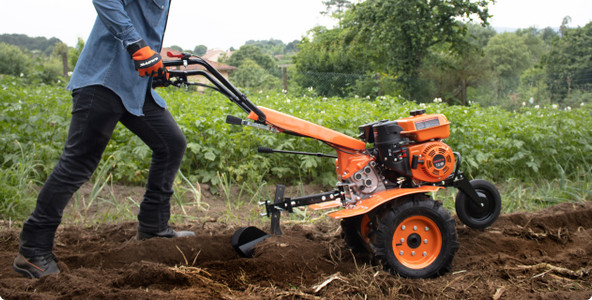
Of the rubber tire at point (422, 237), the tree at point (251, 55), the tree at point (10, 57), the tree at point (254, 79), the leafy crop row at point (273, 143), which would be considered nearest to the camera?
the rubber tire at point (422, 237)

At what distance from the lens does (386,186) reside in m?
3.09

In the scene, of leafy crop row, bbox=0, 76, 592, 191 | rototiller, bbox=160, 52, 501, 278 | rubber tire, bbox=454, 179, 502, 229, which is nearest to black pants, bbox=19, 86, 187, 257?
rototiller, bbox=160, 52, 501, 278

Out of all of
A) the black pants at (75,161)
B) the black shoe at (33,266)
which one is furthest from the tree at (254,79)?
the black shoe at (33,266)

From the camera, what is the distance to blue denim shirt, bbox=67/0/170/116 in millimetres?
2527

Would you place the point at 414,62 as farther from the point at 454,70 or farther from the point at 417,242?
the point at 417,242

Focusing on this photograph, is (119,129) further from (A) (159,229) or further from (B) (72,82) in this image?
(B) (72,82)

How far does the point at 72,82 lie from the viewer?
2660 mm


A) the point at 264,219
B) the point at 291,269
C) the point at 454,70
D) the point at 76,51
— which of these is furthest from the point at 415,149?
the point at 454,70

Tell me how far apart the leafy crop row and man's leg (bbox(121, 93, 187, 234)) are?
159 centimetres

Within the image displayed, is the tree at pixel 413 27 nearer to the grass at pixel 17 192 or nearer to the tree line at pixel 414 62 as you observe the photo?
the tree line at pixel 414 62

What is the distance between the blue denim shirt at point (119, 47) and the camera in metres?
2.53

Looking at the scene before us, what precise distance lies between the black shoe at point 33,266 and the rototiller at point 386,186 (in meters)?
1.10

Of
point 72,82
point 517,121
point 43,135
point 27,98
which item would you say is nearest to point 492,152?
point 517,121

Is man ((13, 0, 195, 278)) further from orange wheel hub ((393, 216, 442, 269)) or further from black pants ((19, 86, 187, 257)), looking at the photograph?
orange wheel hub ((393, 216, 442, 269))
